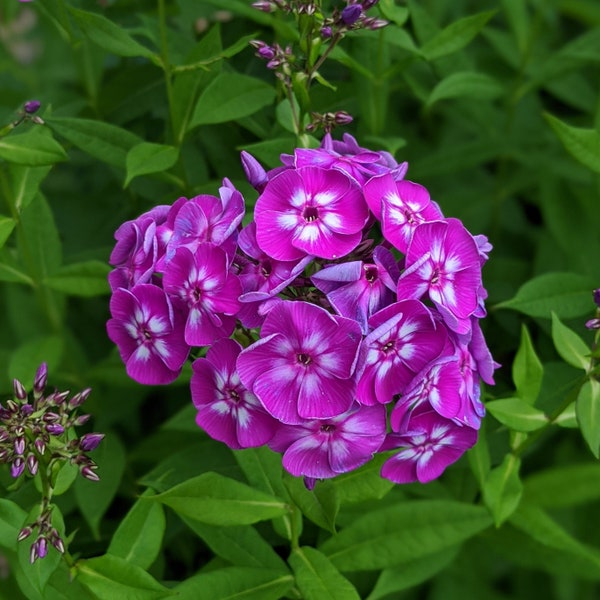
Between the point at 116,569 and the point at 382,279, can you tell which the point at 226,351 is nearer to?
the point at 382,279

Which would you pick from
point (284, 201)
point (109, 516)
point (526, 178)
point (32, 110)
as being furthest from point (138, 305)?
point (526, 178)

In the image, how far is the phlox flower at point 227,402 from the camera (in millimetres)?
1552

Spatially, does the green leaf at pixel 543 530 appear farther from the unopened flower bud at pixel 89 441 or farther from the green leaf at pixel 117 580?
the unopened flower bud at pixel 89 441

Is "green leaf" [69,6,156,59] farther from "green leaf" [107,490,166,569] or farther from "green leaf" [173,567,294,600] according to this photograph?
"green leaf" [173,567,294,600]

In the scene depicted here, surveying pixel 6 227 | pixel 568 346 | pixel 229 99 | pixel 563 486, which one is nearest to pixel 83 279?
pixel 6 227

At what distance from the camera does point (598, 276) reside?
2482 millimetres

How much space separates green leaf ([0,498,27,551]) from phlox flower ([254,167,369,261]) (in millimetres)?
670

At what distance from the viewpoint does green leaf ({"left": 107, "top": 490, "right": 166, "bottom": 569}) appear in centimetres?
180

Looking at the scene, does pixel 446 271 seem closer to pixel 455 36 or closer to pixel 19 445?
pixel 19 445

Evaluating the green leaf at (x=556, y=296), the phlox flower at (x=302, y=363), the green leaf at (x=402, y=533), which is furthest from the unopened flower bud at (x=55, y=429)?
the green leaf at (x=556, y=296)

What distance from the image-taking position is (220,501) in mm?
1830

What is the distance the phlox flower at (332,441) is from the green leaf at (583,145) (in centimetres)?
88

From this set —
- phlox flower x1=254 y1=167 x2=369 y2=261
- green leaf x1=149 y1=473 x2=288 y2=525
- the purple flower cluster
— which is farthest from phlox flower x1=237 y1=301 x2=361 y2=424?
green leaf x1=149 y1=473 x2=288 y2=525

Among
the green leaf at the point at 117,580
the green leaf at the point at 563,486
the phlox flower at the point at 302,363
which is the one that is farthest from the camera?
the green leaf at the point at 563,486
